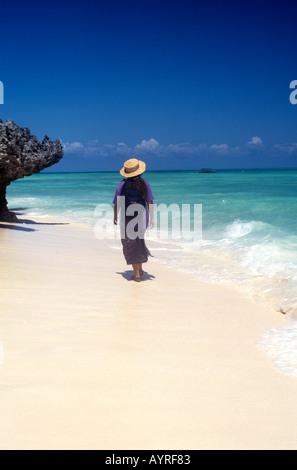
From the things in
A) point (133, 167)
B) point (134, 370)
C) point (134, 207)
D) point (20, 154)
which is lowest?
point (134, 370)

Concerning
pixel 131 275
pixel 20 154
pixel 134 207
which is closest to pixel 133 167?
pixel 134 207

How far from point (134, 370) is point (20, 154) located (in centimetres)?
753

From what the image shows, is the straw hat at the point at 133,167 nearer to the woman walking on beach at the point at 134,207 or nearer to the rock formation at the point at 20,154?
the woman walking on beach at the point at 134,207

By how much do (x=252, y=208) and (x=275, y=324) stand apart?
13408mm

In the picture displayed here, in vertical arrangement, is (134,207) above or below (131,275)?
above

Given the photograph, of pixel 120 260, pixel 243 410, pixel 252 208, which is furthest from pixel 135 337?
pixel 252 208

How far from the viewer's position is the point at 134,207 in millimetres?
5680

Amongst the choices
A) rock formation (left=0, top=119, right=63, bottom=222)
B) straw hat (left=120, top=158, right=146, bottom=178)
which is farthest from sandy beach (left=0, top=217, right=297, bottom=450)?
rock formation (left=0, top=119, right=63, bottom=222)

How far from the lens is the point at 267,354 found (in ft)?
11.3

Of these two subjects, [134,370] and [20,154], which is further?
[20,154]

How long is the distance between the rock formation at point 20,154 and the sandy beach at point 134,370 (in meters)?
4.14

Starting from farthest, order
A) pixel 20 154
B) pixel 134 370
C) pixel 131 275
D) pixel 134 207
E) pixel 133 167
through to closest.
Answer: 1. pixel 20 154
2. pixel 131 275
3. pixel 134 207
4. pixel 133 167
5. pixel 134 370

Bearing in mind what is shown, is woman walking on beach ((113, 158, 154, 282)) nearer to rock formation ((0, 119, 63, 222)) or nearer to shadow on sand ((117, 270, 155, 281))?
shadow on sand ((117, 270, 155, 281))

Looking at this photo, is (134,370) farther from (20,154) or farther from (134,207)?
(20,154)
